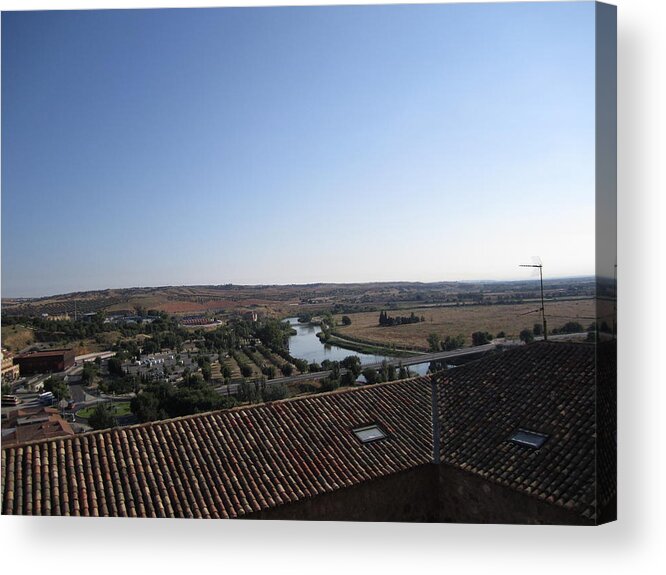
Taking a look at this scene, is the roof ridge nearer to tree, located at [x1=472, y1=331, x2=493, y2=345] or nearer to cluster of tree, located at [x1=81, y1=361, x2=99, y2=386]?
cluster of tree, located at [x1=81, y1=361, x2=99, y2=386]

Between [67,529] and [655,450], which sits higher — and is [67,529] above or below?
below

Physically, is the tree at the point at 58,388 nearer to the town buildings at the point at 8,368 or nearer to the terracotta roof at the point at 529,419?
the town buildings at the point at 8,368

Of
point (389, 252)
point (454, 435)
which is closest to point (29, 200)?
point (389, 252)

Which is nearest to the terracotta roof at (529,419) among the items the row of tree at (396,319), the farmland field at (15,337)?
the row of tree at (396,319)

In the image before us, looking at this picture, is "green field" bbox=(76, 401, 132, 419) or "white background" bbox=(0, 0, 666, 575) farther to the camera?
"green field" bbox=(76, 401, 132, 419)

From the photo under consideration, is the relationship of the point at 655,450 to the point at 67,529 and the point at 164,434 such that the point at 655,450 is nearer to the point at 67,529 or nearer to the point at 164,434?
the point at 164,434

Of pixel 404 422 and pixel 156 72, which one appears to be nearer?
pixel 156 72

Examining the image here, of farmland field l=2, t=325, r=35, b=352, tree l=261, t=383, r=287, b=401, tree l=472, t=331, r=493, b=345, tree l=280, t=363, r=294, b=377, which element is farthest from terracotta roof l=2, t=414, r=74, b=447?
tree l=472, t=331, r=493, b=345
